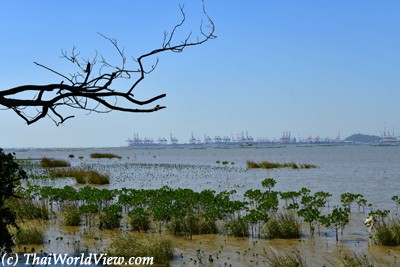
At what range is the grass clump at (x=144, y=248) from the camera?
10258 mm

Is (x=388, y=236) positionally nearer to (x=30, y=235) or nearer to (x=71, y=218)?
(x=30, y=235)

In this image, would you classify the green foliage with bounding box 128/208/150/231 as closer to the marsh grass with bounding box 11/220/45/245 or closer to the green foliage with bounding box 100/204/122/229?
the green foliage with bounding box 100/204/122/229

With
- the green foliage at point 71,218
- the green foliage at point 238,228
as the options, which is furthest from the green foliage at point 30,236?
the green foliage at point 238,228

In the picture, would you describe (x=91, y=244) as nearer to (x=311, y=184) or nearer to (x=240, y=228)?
(x=240, y=228)

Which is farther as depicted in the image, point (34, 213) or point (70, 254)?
point (34, 213)

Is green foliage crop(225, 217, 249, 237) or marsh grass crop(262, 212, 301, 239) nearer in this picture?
marsh grass crop(262, 212, 301, 239)

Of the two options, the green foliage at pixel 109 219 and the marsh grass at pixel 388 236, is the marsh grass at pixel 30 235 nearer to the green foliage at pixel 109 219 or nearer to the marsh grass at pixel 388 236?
the green foliage at pixel 109 219

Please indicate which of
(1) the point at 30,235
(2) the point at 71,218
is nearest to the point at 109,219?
(2) the point at 71,218

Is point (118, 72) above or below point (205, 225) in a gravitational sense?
above

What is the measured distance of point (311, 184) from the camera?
32.4 metres

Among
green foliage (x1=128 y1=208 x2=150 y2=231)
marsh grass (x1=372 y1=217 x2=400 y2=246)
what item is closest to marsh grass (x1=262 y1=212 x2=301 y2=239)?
marsh grass (x1=372 y1=217 x2=400 y2=246)

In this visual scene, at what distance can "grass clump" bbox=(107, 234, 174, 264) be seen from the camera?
1026 centimetres

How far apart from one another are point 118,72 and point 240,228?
35.5 feet

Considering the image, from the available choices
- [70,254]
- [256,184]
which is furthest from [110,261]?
[256,184]
